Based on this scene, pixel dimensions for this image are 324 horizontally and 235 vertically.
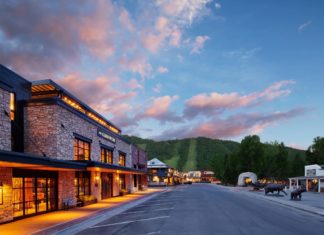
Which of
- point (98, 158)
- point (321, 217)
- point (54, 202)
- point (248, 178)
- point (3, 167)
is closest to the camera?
point (3, 167)

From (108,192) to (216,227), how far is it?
24514mm

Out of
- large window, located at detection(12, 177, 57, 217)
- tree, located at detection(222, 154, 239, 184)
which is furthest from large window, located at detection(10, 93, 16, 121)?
tree, located at detection(222, 154, 239, 184)

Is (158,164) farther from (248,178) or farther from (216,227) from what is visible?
(216,227)

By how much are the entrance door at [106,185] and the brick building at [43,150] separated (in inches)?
→ 8.2

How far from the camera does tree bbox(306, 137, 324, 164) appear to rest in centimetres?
10606

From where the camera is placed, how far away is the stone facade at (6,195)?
17663 mm

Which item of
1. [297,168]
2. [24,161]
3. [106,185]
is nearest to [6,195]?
[24,161]

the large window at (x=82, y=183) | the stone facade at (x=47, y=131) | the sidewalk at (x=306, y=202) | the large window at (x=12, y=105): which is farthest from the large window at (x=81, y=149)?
the sidewalk at (x=306, y=202)

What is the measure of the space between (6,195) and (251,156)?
9176 cm

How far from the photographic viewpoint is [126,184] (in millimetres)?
47781

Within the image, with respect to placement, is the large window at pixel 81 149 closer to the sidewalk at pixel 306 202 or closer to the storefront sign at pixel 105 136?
the storefront sign at pixel 105 136

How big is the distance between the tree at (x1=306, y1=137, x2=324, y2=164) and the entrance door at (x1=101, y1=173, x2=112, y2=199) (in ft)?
279

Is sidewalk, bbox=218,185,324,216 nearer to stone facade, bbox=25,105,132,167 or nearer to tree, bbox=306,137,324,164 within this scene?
stone facade, bbox=25,105,132,167

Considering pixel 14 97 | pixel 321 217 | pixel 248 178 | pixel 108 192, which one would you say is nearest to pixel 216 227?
pixel 321 217
